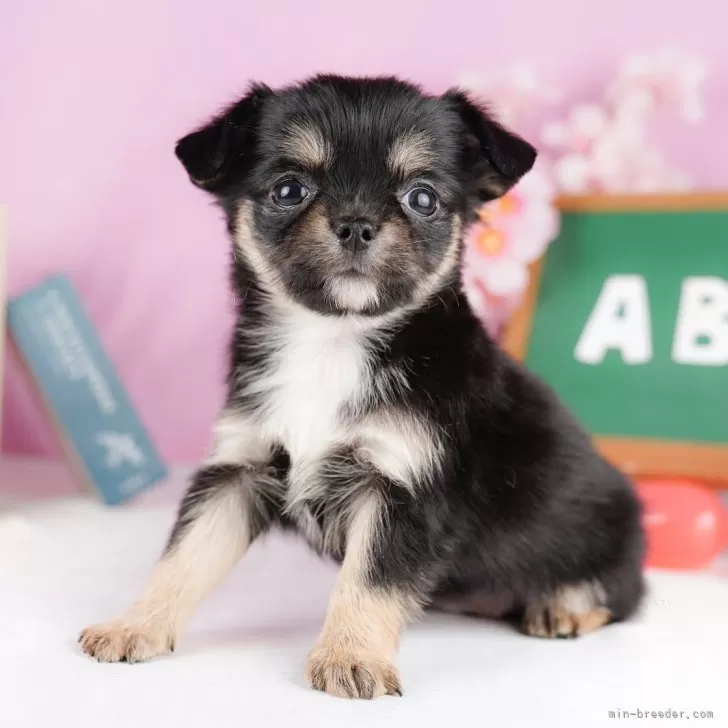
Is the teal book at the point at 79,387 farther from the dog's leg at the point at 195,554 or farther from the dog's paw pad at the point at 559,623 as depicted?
the dog's paw pad at the point at 559,623

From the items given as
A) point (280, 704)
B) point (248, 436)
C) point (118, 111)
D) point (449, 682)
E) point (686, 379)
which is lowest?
point (686, 379)

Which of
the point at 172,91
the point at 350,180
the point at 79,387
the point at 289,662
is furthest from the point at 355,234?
the point at 172,91

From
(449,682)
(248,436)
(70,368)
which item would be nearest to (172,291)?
(70,368)

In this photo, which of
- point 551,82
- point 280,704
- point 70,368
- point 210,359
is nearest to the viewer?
point 280,704

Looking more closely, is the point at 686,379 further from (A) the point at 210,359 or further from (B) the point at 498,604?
(A) the point at 210,359

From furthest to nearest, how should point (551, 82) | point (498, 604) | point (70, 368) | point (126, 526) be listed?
point (551, 82)
point (70, 368)
point (126, 526)
point (498, 604)

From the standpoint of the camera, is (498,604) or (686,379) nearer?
(498,604)

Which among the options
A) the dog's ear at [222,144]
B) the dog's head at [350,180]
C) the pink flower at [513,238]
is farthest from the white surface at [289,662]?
the pink flower at [513,238]
